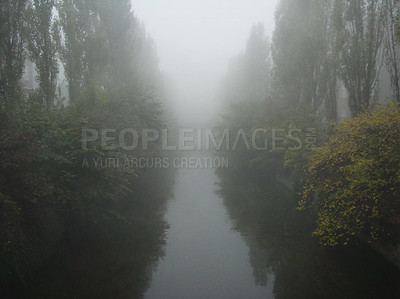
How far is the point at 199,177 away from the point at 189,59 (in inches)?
3653

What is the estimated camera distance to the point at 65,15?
17359 millimetres

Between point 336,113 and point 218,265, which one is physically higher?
point 336,113

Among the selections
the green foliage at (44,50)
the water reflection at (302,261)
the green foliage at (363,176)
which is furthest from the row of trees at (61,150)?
the green foliage at (363,176)

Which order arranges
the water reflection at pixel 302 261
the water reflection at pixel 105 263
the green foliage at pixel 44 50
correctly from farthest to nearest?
the green foliage at pixel 44 50 → the water reflection at pixel 302 261 → the water reflection at pixel 105 263

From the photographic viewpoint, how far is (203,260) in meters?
8.51

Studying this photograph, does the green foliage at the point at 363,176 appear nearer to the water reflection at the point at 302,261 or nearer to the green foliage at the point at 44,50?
the water reflection at the point at 302,261

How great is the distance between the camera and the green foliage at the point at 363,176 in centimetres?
696

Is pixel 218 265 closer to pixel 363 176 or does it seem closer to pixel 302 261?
pixel 302 261

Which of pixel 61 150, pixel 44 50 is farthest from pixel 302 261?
pixel 44 50

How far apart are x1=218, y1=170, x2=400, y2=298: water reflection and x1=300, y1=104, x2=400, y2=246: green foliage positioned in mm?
638

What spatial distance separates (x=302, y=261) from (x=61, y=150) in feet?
20.9

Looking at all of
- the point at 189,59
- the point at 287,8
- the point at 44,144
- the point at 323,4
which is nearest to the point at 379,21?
the point at 323,4

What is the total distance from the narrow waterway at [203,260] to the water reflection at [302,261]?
1.05ft

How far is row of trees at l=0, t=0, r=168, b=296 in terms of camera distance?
694cm
